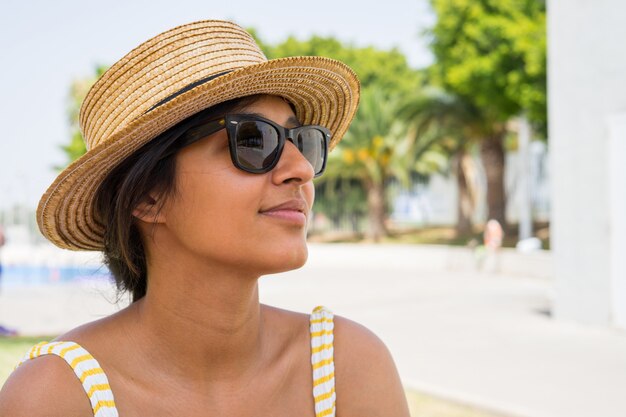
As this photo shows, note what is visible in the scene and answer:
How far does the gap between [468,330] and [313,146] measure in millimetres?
8431

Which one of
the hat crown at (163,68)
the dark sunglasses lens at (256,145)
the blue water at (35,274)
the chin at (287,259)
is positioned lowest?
the blue water at (35,274)

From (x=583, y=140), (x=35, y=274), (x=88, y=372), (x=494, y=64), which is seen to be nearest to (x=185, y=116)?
(x=88, y=372)

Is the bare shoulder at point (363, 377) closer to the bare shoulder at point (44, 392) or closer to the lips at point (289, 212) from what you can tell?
the lips at point (289, 212)

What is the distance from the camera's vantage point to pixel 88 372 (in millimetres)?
1530

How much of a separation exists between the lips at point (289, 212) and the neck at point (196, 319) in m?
0.17

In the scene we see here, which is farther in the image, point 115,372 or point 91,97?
point 91,97

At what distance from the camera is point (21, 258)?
31.9m

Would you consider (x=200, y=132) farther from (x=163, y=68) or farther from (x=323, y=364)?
(x=323, y=364)

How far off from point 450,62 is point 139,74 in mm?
28172

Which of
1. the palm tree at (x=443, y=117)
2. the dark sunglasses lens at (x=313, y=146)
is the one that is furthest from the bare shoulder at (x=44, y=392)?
the palm tree at (x=443, y=117)

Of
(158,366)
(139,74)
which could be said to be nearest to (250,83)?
(139,74)

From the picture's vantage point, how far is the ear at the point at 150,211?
5.39 ft

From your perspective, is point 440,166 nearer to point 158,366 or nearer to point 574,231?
point 574,231

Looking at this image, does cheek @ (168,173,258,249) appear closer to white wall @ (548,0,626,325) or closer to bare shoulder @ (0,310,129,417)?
bare shoulder @ (0,310,129,417)
